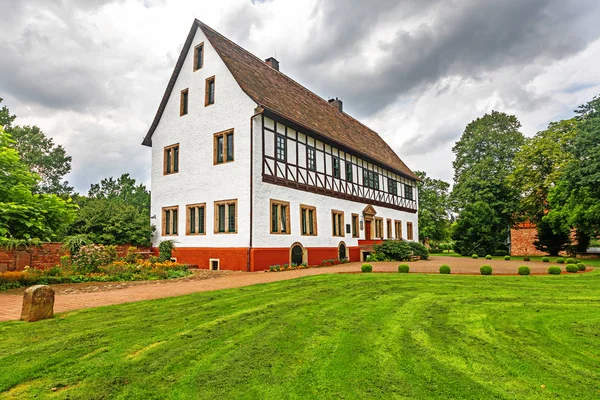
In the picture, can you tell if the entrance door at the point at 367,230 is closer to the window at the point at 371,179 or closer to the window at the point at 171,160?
the window at the point at 371,179

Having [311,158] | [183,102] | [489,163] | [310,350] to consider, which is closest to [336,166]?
[311,158]

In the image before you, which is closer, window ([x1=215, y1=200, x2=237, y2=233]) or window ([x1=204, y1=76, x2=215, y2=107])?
window ([x1=215, y1=200, x2=237, y2=233])

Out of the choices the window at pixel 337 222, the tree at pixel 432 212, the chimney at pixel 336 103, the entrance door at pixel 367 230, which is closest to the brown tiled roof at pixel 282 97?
the chimney at pixel 336 103

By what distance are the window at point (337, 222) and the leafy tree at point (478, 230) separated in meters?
15.2

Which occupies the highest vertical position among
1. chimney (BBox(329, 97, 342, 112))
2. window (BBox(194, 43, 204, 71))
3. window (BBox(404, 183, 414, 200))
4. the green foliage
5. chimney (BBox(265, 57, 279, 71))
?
chimney (BBox(265, 57, 279, 71))

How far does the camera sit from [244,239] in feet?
54.3

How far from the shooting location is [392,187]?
101ft

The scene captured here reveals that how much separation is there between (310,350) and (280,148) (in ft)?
47.7

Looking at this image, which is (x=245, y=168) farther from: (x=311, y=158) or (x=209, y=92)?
(x=209, y=92)

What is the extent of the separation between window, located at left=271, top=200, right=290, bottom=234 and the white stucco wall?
1.61 meters

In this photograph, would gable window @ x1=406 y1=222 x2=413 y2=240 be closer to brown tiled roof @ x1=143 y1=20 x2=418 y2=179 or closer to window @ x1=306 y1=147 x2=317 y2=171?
brown tiled roof @ x1=143 y1=20 x2=418 y2=179

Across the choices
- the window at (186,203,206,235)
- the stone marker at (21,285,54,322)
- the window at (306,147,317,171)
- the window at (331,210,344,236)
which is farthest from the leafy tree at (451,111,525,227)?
the stone marker at (21,285,54,322)

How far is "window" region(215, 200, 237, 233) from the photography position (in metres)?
17.2

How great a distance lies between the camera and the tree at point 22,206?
1013cm
